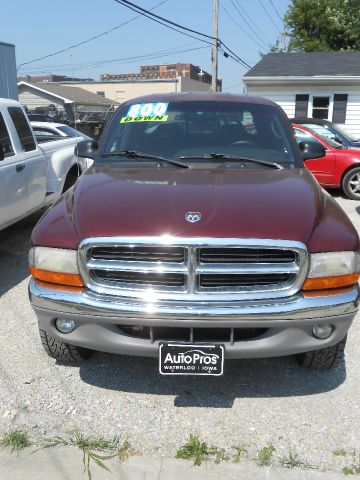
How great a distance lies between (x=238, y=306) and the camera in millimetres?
2596

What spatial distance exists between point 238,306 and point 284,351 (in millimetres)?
391

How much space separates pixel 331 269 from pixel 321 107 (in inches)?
641

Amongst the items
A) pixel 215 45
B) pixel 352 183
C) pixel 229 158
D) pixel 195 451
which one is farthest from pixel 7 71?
pixel 195 451

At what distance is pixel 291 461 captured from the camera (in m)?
2.51

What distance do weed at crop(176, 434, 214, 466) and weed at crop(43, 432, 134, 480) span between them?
0.88 ft

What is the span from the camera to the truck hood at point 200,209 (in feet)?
8.69

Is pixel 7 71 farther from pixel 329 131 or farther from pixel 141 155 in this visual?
pixel 141 155

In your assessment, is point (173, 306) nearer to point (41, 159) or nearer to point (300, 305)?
point (300, 305)

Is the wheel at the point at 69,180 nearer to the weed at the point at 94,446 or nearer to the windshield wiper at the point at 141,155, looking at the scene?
the windshield wiper at the point at 141,155

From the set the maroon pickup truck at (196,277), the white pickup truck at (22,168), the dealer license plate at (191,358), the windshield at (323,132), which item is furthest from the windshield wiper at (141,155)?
the windshield at (323,132)

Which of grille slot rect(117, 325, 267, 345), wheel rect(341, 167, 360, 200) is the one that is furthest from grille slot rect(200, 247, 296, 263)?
wheel rect(341, 167, 360, 200)

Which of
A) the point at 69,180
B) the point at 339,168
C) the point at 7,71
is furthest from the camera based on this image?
the point at 7,71

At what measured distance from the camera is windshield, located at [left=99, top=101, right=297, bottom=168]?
389 centimetres

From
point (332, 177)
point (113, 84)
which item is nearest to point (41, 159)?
point (332, 177)
